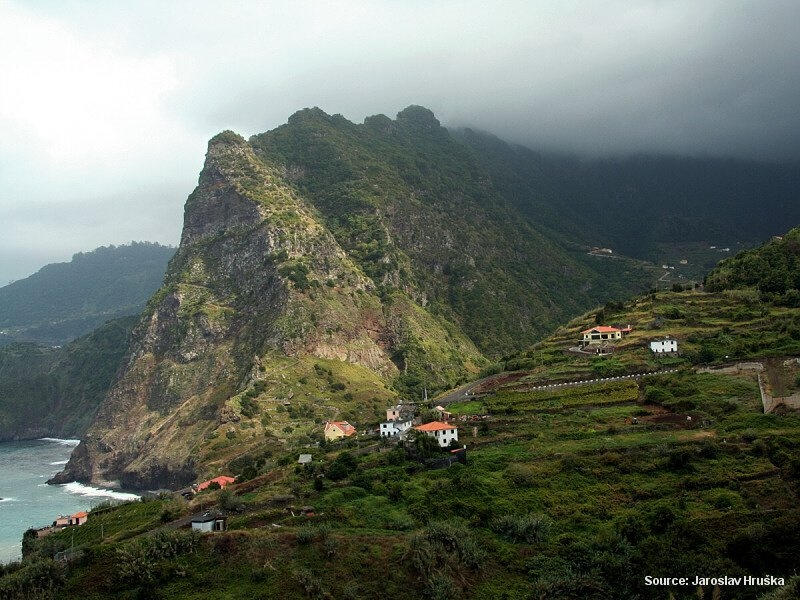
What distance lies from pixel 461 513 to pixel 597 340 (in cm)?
5217

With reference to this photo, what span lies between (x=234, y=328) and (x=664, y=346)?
97741 mm

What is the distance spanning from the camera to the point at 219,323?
158125 millimetres

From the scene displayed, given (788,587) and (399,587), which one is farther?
(399,587)

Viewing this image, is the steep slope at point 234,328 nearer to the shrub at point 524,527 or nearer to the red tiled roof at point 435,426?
the red tiled roof at point 435,426

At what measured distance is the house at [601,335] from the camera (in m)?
97.7

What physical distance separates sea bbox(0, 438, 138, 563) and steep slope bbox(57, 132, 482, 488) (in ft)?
24.0

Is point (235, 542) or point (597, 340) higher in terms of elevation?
point (597, 340)

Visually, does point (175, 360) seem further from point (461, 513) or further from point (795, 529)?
point (795, 529)

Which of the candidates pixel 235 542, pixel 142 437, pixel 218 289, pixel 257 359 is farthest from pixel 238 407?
pixel 235 542

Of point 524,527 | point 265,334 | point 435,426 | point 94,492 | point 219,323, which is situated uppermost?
point 219,323

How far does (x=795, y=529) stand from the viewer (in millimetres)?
43250

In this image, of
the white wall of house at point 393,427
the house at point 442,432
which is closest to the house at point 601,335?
the white wall of house at point 393,427

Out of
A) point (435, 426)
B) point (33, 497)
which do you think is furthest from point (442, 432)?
point (33, 497)

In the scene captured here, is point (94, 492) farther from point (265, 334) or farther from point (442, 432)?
point (442, 432)
